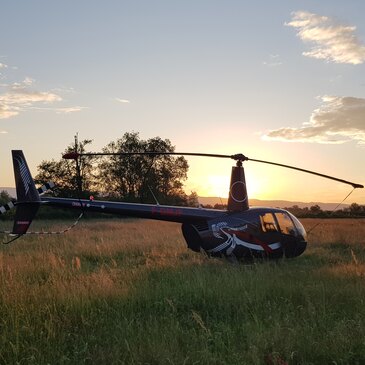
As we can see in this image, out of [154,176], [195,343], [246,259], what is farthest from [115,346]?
[154,176]

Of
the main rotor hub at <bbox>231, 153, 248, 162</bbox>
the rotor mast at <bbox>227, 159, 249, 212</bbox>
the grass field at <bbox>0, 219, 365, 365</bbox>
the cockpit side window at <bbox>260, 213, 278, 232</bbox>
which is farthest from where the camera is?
the rotor mast at <bbox>227, 159, 249, 212</bbox>

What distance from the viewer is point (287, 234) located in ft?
39.1

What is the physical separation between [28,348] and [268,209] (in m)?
8.63

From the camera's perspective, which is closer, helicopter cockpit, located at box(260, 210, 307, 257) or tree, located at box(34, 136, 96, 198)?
helicopter cockpit, located at box(260, 210, 307, 257)

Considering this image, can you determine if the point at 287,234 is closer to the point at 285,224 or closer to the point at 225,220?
the point at 285,224

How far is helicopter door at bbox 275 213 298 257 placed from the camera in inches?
468

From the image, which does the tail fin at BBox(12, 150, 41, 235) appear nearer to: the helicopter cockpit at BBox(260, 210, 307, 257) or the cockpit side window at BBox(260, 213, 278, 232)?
the cockpit side window at BBox(260, 213, 278, 232)

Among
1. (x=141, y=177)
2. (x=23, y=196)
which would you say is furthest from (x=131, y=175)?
(x=23, y=196)

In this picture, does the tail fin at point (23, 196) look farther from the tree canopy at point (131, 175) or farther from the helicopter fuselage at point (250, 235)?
the tree canopy at point (131, 175)

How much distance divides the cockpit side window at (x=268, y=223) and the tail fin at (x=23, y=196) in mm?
6728

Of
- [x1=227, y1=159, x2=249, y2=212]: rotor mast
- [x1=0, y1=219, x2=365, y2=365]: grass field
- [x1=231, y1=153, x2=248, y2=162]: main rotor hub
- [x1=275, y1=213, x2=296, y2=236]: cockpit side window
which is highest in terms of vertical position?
[x1=231, y1=153, x2=248, y2=162]: main rotor hub

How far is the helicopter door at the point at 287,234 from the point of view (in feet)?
39.0

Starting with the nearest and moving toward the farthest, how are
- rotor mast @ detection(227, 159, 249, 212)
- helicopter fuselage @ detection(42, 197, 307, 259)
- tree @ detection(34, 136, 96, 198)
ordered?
helicopter fuselage @ detection(42, 197, 307, 259)
rotor mast @ detection(227, 159, 249, 212)
tree @ detection(34, 136, 96, 198)

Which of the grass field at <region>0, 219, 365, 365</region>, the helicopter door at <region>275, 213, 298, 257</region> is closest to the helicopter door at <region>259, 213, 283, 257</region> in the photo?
the helicopter door at <region>275, 213, 298, 257</region>
